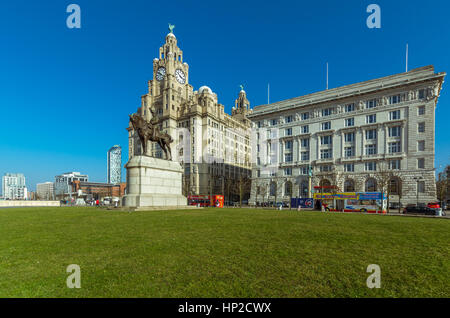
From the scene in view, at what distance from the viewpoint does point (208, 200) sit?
65750 mm

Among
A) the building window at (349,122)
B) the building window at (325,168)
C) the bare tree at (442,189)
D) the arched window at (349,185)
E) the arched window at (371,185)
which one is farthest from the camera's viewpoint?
the building window at (325,168)

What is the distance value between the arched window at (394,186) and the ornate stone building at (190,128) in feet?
184

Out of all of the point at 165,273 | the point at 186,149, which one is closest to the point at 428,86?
the point at 165,273

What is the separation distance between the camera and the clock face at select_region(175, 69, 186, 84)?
107 m

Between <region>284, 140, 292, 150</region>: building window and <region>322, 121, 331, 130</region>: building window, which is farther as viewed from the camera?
<region>284, 140, 292, 150</region>: building window

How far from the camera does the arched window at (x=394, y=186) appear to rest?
53.1m

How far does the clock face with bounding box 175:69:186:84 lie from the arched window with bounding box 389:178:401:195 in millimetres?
93834

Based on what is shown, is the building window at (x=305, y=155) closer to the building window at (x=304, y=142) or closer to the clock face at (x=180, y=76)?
the building window at (x=304, y=142)

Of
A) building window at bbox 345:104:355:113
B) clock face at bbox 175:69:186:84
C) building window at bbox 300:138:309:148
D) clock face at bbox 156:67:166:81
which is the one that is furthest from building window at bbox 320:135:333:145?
clock face at bbox 156:67:166:81

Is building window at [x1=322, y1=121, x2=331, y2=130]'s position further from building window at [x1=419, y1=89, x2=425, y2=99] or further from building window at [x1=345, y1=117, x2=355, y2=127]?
building window at [x1=419, y1=89, x2=425, y2=99]

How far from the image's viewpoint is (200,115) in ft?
313

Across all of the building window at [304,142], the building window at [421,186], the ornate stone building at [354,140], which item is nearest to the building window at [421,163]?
the ornate stone building at [354,140]
